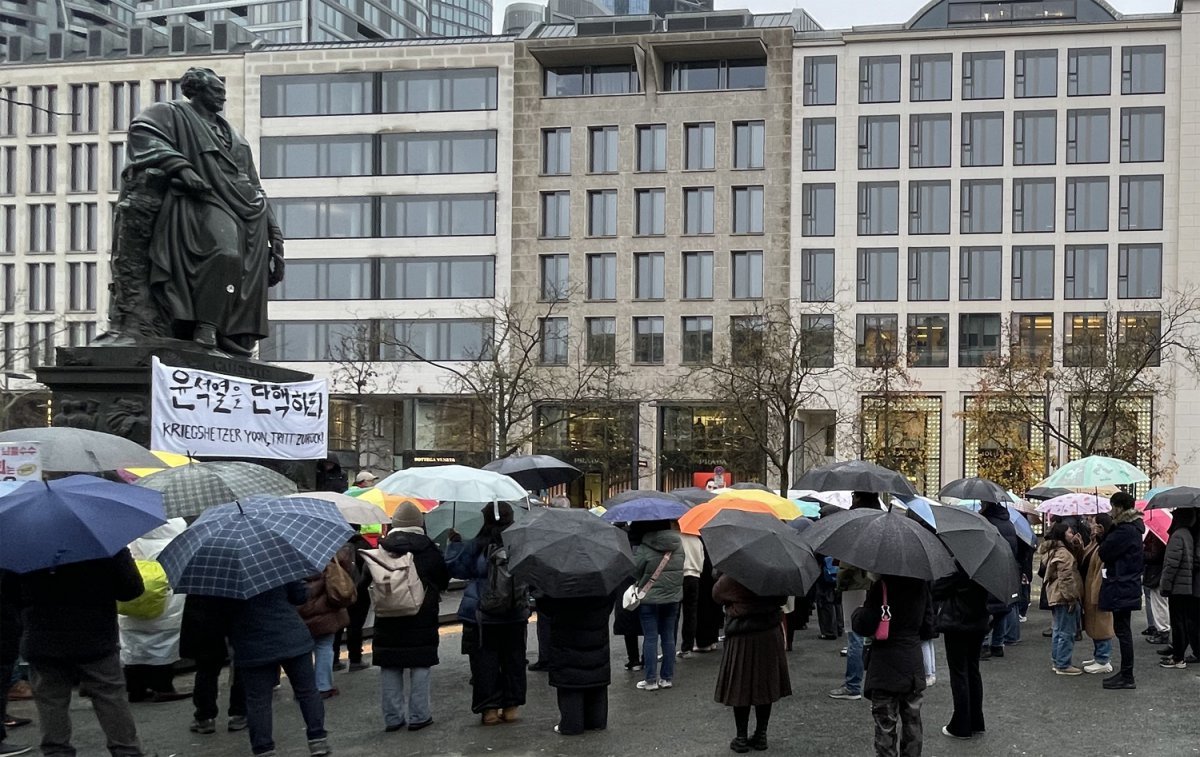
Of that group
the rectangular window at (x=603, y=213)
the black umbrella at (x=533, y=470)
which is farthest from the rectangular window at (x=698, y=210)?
the black umbrella at (x=533, y=470)

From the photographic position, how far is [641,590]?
1214 centimetres

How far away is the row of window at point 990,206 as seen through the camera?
5647cm

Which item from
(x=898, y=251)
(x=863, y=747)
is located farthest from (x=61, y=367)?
(x=898, y=251)

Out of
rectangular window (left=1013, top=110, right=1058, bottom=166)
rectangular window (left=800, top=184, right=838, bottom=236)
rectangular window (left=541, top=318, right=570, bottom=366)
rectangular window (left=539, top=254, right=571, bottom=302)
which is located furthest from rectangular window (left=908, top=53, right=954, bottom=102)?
rectangular window (left=541, top=318, right=570, bottom=366)

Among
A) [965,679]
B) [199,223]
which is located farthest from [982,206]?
[965,679]

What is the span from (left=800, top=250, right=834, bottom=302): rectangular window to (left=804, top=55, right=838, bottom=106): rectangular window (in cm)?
652

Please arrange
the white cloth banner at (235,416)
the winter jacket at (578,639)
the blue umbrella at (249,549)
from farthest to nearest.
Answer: the white cloth banner at (235,416) < the winter jacket at (578,639) < the blue umbrella at (249,549)

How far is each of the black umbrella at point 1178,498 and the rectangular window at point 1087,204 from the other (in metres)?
45.3

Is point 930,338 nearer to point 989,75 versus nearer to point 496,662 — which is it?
point 989,75

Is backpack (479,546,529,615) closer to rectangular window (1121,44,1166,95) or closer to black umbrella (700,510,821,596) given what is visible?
black umbrella (700,510,821,596)

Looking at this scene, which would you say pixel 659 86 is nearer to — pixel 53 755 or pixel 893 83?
pixel 893 83

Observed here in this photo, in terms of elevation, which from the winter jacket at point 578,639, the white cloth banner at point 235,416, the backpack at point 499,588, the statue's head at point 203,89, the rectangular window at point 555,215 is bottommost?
the winter jacket at point 578,639

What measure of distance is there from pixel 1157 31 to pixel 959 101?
8424 mm

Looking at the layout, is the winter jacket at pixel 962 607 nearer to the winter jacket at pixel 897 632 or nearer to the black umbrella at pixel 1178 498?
the winter jacket at pixel 897 632
